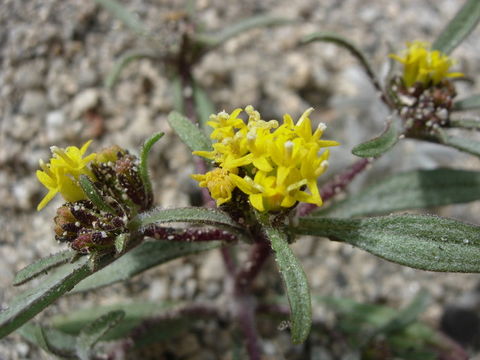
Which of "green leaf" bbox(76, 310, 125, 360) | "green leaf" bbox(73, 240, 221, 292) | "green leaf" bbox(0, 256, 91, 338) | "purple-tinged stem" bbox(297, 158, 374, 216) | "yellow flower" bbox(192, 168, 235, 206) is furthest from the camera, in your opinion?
→ "purple-tinged stem" bbox(297, 158, 374, 216)

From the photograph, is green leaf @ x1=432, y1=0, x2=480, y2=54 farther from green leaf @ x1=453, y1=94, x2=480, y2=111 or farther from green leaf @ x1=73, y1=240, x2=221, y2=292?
green leaf @ x1=73, y1=240, x2=221, y2=292

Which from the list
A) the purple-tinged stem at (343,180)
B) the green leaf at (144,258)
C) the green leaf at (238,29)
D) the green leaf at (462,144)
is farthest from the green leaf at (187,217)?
the green leaf at (238,29)

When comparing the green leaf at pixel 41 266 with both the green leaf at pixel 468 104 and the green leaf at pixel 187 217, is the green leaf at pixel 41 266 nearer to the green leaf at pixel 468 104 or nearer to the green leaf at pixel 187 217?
the green leaf at pixel 187 217

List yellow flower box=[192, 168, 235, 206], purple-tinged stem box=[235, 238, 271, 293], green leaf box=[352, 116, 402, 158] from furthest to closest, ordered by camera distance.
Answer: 1. purple-tinged stem box=[235, 238, 271, 293]
2. green leaf box=[352, 116, 402, 158]
3. yellow flower box=[192, 168, 235, 206]

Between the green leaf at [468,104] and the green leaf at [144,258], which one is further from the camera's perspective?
the green leaf at [468,104]

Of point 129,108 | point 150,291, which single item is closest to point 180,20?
point 129,108

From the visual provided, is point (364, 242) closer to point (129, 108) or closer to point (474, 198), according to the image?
point (474, 198)

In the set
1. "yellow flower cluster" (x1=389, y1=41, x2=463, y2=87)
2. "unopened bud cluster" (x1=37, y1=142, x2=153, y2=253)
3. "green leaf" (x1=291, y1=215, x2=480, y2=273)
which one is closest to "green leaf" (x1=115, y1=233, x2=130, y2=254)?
"unopened bud cluster" (x1=37, y1=142, x2=153, y2=253)

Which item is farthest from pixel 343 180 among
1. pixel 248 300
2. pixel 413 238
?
pixel 248 300
